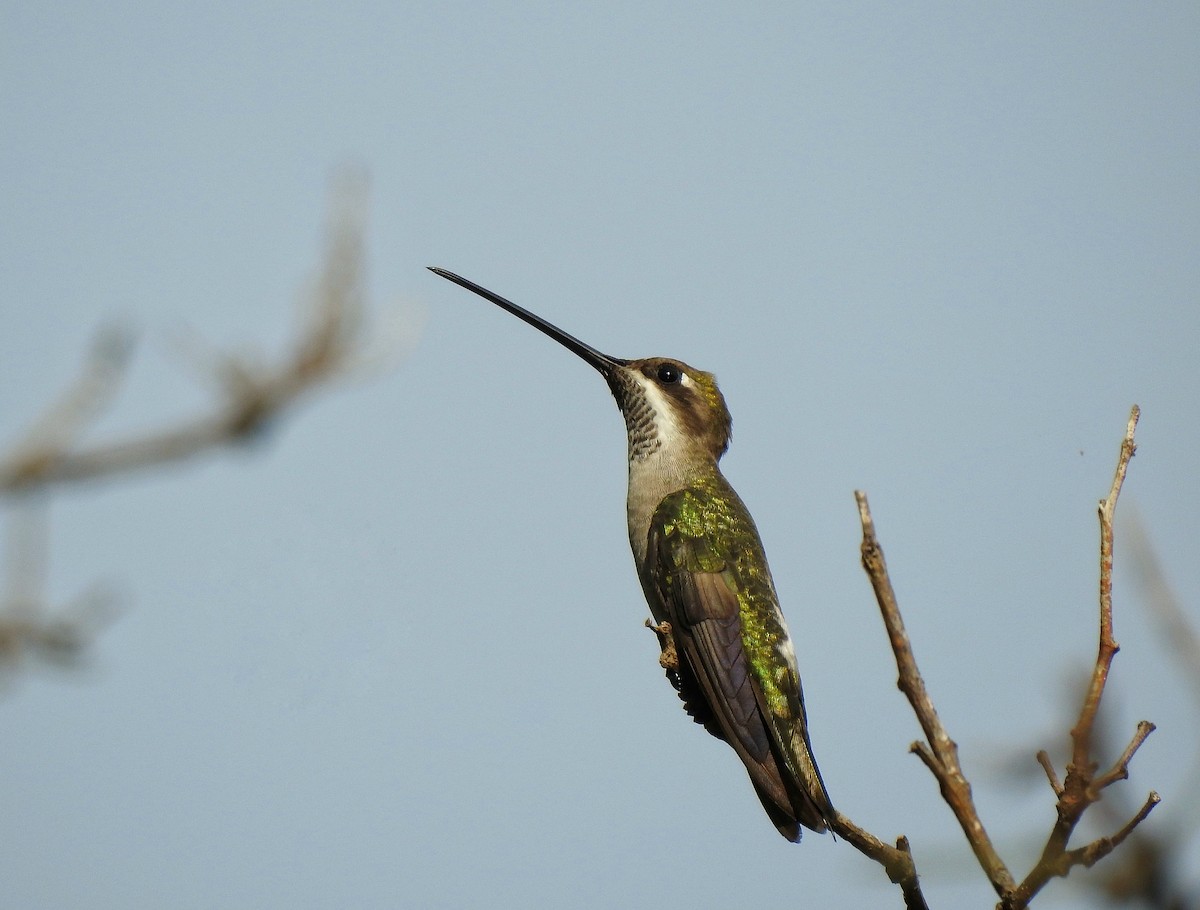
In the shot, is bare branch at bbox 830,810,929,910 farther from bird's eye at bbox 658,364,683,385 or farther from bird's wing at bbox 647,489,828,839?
bird's eye at bbox 658,364,683,385

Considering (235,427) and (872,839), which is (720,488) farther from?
(235,427)

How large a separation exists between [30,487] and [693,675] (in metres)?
4.57

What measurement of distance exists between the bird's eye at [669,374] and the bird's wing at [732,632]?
1.04 metres

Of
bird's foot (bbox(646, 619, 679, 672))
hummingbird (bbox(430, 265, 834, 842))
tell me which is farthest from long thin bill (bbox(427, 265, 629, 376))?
bird's foot (bbox(646, 619, 679, 672))

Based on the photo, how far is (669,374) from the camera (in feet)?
27.8

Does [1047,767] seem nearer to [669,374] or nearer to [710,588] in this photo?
[710,588]

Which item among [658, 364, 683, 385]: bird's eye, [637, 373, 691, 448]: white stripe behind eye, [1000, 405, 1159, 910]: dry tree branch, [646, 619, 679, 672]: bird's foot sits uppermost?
[658, 364, 683, 385]: bird's eye

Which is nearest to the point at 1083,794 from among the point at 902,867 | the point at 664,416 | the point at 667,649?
the point at 902,867

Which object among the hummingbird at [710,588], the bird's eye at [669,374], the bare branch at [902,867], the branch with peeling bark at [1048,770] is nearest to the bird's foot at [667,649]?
the hummingbird at [710,588]

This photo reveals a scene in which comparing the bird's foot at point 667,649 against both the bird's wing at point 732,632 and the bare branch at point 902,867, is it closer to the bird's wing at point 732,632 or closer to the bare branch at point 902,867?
the bird's wing at point 732,632

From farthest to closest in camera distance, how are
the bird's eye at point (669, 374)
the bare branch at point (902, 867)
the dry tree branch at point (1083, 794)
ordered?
the bird's eye at point (669, 374) < the bare branch at point (902, 867) < the dry tree branch at point (1083, 794)

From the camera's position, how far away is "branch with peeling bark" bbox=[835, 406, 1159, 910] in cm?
287

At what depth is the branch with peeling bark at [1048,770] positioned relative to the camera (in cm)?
287

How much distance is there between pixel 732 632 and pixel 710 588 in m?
0.32
